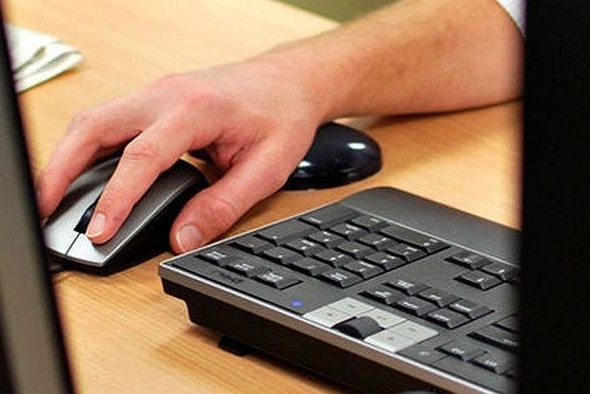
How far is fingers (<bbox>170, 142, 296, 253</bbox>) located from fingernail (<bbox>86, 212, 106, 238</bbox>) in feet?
0.16

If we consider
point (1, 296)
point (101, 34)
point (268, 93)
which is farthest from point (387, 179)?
point (1, 296)

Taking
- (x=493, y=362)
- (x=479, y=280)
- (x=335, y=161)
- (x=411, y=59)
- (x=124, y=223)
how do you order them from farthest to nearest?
(x=411, y=59) < (x=335, y=161) < (x=124, y=223) < (x=479, y=280) < (x=493, y=362)

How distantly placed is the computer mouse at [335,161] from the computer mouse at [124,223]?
87 millimetres

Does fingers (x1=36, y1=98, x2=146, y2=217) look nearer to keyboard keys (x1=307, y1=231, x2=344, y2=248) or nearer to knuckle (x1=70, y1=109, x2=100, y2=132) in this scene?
knuckle (x1=70, y1=109, x2=100, y2=132)

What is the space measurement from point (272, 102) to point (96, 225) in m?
0.20

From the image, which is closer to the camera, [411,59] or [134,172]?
[134,172]

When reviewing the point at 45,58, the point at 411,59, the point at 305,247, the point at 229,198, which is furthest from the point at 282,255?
the point at 45,58

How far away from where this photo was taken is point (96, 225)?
2.80 feet

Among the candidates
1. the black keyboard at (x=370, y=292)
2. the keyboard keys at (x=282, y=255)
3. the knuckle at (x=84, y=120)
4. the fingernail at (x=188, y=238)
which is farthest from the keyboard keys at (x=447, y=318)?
the knuckle at (x=84, y=120)

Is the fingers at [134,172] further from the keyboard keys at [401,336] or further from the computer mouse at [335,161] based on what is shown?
the keyboard keys at [401,336]

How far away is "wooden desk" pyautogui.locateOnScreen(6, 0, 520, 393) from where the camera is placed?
741mm

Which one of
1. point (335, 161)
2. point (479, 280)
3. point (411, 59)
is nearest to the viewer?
point (479, 280)

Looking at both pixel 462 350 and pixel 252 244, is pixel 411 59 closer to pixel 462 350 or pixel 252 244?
pixel 252 244

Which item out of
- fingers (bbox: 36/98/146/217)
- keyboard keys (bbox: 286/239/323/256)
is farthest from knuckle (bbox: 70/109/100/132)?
keyboard keys (bbox: 286/239/323/256)
